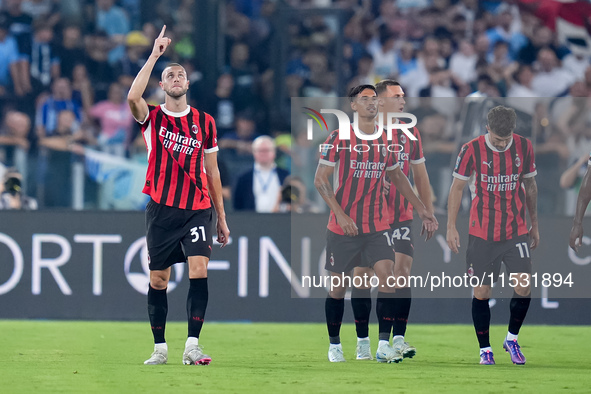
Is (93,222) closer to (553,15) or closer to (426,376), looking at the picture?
(426,376)

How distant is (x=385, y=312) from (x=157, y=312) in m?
1.85

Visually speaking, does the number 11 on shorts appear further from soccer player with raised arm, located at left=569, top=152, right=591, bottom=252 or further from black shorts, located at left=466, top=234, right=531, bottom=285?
soccer player with raised arm, located at left=569, top=152, right=591, bottom=252

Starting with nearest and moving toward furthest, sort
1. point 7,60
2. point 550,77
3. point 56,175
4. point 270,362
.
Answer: point 270,362, point 56,175, point 7,60, point 550,77

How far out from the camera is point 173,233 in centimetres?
762

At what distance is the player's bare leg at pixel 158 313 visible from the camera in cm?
768

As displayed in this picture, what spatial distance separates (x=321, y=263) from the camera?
11242 mm

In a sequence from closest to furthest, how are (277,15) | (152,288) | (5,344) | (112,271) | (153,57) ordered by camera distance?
(153,57), (152,288), (5,344), (112,271), (277,15)

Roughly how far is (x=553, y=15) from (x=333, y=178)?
717 centimetres

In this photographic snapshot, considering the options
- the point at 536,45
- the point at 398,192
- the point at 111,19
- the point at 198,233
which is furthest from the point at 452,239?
the point at 111,19

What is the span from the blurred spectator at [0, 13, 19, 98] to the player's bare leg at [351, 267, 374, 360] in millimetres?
7038

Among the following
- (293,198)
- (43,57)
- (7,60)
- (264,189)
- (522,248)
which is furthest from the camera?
(43,57)

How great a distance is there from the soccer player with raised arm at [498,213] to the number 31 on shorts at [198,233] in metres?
2.00

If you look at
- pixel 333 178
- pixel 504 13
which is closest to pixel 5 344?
pixel 333 178

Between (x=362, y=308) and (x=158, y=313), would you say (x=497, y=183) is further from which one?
(x=158, y=313)
